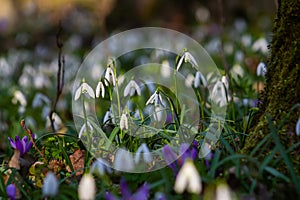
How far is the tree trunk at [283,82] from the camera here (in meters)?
2.40

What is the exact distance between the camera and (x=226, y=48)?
841 cm

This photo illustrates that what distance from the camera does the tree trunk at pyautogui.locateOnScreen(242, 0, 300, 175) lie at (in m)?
2.40

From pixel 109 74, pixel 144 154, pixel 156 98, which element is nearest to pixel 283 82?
pixel 156 98

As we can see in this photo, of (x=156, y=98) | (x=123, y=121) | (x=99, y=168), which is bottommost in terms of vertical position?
(x=99, y=168)

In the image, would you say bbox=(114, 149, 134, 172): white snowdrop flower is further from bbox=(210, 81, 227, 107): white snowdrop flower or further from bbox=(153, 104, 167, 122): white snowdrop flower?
bbox=(210, 81, 227, 107): white snowdrop flower

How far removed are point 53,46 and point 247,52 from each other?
5.18 m

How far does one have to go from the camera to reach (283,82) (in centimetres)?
252

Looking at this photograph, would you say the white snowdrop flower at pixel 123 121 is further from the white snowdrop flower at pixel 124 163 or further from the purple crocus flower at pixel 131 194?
the purple crocus flower at pixel 131 194

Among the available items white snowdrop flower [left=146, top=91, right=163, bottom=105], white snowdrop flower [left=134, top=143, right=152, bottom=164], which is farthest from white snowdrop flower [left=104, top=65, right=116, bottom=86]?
white snowdrop flower [left=134, top=143, right=152, bottom=164]

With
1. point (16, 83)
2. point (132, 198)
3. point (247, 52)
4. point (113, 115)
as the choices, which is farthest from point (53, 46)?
point (132, 198)

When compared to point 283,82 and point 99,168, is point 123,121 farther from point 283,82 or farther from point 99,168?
point 283,82

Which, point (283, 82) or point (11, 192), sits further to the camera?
point (283, 82)

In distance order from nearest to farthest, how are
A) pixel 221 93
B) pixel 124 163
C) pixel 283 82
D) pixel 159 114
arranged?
1. pixel 124 163
2. pixel 283 82
3. pixel 159 114
4. pixel 221 93

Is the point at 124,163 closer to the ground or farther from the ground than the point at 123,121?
closer to the ground
